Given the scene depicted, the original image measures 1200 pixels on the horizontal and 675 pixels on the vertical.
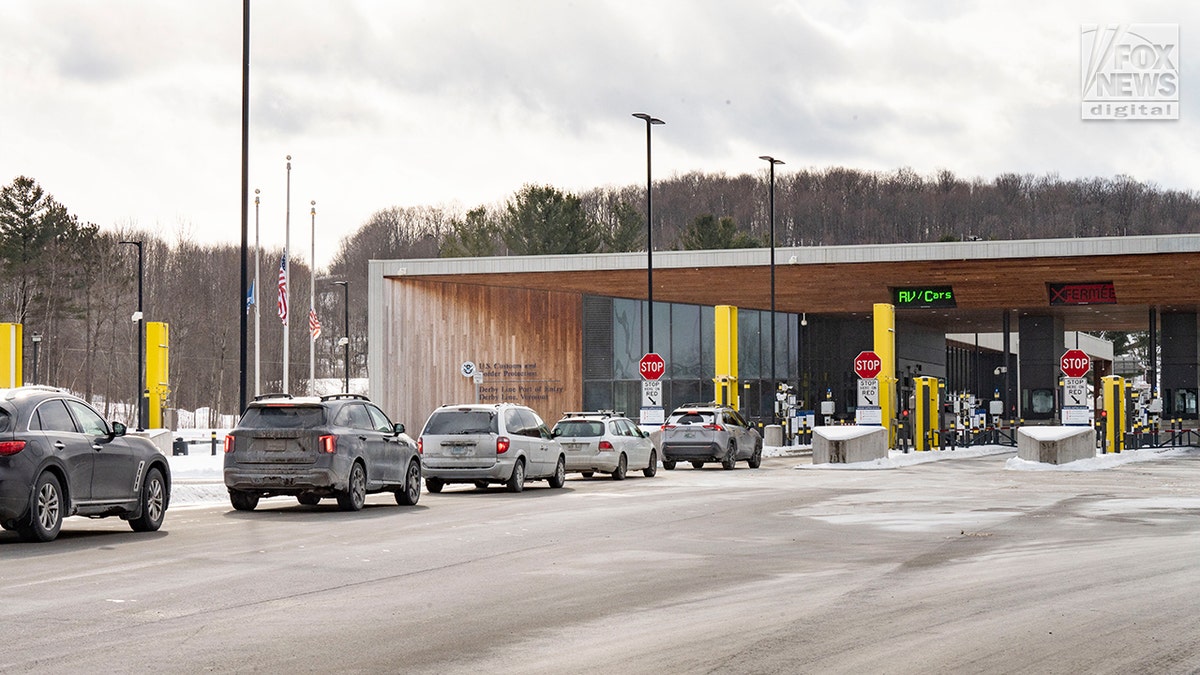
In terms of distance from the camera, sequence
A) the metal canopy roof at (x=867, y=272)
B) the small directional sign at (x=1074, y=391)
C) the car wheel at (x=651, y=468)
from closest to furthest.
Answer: the car wheel at (x=651, y=468) → the small directional sign at (x=1074, y=391) → the metal canopy roof at (x=867, y=272)

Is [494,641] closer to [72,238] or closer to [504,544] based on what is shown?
[504,544]

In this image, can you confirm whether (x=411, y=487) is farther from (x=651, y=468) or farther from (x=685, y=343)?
(x=685, y=343)

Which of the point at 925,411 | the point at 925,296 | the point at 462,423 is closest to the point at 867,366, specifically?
the point at 925,411

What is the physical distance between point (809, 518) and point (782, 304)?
4849 centimetres

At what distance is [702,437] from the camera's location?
36.9m

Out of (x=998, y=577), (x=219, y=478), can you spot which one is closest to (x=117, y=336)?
(x=219, y=478)

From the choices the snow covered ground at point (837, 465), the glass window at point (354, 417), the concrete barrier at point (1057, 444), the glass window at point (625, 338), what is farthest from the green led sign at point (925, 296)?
the glass window at point (354, 417)

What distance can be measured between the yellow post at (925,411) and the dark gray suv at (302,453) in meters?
29.6

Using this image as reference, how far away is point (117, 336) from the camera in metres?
99.1

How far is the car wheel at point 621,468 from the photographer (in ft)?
104

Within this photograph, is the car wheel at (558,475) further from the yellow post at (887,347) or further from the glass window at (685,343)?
the glass window at (685,343)

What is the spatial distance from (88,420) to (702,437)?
2141cm

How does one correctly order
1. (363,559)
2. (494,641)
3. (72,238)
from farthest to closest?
(72,238), (363,559), (494,641)

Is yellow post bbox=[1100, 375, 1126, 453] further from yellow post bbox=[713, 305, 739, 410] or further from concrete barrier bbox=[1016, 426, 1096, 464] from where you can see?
yellow post bbox=[713, 305, 739, 410]
